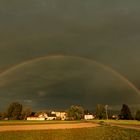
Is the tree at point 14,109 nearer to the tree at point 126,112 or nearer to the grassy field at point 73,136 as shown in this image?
the tree at point 126,112

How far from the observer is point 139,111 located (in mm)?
130500

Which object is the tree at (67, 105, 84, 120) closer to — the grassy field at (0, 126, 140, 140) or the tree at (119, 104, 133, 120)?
the tree at (119, 104, 133, 120)

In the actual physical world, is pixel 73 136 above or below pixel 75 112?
below

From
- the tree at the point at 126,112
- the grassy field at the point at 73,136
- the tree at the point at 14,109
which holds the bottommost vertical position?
the grassy field at the point at 73,136

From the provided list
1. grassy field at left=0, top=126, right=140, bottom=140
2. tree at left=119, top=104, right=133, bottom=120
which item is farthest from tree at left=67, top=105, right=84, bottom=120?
grassy field at left=0, top=126, right=140, bottom=140

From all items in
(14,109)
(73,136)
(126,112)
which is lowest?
(73,136)

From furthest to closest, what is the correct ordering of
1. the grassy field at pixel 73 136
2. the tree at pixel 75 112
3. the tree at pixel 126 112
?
the tree at pixel 75 112, the tree at pixel 126 112, the grassy field at pixel 73 136

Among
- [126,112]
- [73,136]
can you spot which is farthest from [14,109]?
[73,136]

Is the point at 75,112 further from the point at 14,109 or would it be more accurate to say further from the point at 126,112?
the point at 14,109

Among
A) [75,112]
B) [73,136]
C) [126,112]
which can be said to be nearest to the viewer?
[73,136]

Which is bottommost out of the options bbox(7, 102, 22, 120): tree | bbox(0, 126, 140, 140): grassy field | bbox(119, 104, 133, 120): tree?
bbox(0, 126, 140, 140): grassy field

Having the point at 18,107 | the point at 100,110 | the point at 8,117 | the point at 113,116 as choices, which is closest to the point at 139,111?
the point at 100,110

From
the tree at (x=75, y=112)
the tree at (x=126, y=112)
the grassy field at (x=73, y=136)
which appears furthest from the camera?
the tree at (x=75, y=112)

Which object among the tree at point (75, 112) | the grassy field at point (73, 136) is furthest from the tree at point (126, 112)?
the grassy field at point (73, 136)
